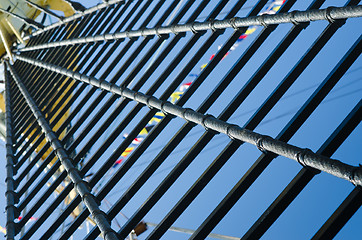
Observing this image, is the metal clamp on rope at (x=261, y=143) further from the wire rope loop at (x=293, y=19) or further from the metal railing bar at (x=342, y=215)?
the wire rope loop at (x=293, y=19)

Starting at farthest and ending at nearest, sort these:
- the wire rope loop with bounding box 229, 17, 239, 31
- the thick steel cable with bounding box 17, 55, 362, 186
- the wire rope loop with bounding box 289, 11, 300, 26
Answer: the wire rope loop with bounding box 229, 17, 239, 31 < the wire rope loop with bounding box 289, 11, 300, 26 < the thick steel cable with bounding box 17, 55, 362, 186

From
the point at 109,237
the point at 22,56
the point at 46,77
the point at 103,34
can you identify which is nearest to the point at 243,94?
the point at 109,237

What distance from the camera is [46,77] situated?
11.8m

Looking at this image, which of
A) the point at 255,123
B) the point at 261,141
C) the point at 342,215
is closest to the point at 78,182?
the point at 255,123

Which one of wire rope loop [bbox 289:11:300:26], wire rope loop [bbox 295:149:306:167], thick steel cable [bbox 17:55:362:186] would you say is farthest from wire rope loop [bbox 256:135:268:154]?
wire rope loop [bbox 289:11:300:26]

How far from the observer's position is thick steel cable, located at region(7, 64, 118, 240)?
5379 millimetres

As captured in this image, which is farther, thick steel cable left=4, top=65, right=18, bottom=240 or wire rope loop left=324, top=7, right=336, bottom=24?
thick steel cable left=4, top=65, right=18, bottom=240

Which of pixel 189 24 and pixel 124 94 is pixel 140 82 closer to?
pixel 124 94

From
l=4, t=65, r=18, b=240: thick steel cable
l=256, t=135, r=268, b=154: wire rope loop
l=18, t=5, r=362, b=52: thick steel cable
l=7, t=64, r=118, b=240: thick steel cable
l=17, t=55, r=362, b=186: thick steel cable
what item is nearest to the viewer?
l=17, t=55, r=362, b=186: thick steel cable

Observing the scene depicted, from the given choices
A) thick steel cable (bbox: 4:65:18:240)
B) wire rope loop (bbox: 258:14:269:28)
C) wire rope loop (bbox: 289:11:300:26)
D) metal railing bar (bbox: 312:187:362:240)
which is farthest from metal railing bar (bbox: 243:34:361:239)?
thick steel cable (bbox: 4:65:18:240)

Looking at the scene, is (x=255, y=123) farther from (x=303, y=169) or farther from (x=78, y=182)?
(x=78, y=182)

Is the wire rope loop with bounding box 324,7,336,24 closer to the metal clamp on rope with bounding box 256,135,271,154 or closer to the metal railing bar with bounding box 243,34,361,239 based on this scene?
the metal railing bar with bounding box 243,34,361,239

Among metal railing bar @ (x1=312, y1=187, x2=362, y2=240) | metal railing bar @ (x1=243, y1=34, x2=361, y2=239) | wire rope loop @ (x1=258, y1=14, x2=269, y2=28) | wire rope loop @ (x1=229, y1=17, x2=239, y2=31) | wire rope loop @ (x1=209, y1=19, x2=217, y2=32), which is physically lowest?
metal railing bar @ (x1=312, y1=187, x2=362, y2=240)

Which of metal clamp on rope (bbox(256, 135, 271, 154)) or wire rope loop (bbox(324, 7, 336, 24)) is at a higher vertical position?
wire rope loop (bbox(324, 7, 336, 24))
